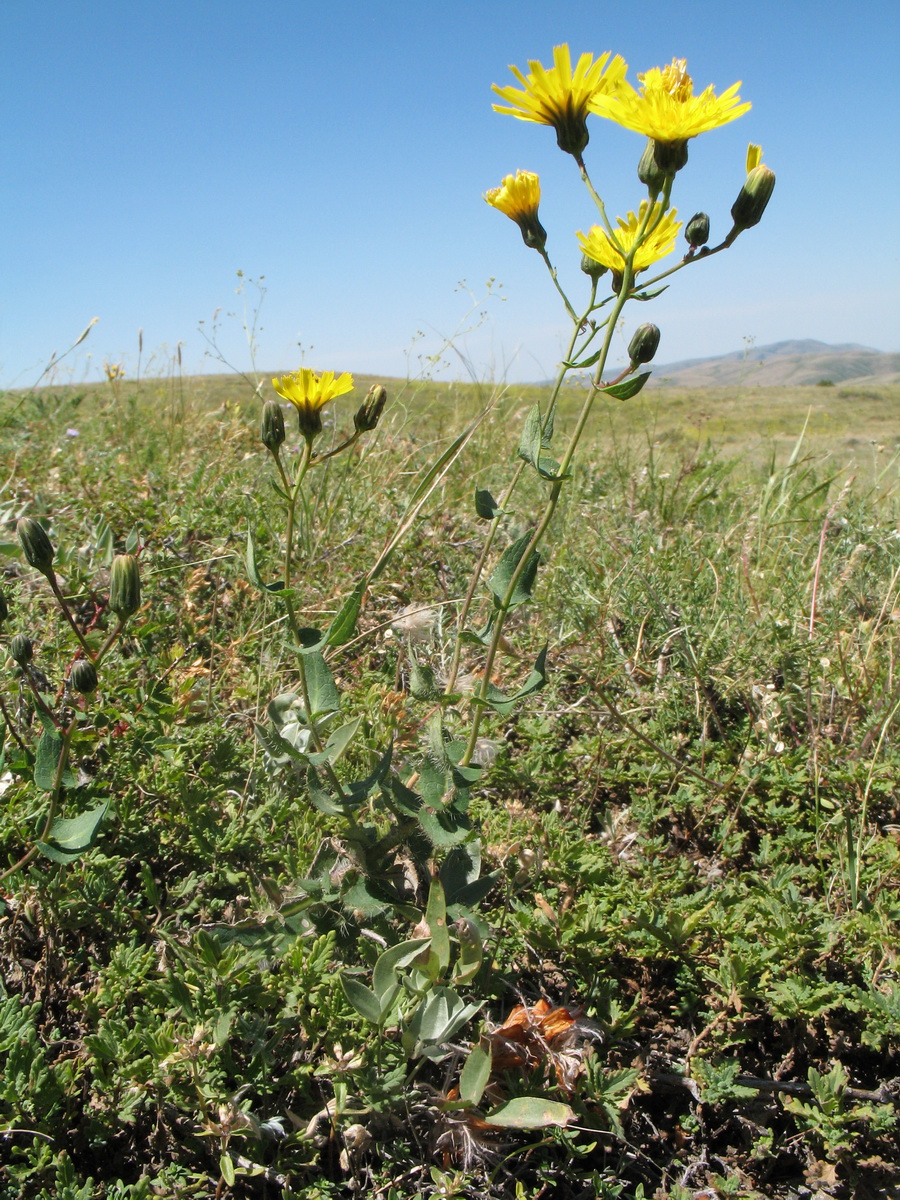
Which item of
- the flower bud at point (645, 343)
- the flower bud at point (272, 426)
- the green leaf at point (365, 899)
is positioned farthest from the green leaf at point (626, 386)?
the green leaf at point (365, 899)

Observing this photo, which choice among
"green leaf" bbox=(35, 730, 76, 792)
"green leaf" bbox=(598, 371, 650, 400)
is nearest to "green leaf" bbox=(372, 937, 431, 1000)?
"green leaf" bbox=(35, 730, 76, 792)

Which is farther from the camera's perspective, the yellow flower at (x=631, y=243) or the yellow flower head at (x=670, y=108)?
the yellow flower at (x=631, y=243)

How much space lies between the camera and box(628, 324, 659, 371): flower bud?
1145 mm

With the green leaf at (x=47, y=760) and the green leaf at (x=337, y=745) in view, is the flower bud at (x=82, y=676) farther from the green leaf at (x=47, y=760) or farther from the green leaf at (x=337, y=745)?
the green leaf at (x=337, y=745)

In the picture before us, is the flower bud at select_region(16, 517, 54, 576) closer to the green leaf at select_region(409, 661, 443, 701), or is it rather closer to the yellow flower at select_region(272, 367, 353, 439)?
the yellow flower at select_region(272, 367, 353, 439)

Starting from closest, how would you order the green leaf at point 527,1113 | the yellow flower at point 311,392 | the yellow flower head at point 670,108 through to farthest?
the yellow flower head at point 670,108
the green leaf at point 527,1113
the yellow flower at point 311,392

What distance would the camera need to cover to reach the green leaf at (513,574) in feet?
3.85

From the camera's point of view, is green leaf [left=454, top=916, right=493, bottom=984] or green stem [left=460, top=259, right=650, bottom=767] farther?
green leaf [left=454, top=916, right=493, bottom=984]

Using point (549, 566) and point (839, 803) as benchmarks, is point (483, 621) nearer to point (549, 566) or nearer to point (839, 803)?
point (549, 566)

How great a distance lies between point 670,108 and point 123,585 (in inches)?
→ 41.5

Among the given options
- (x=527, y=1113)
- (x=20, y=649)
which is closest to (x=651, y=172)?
(x=20, y=649)

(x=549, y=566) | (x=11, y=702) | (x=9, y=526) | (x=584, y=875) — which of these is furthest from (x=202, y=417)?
(x=584, y=875)

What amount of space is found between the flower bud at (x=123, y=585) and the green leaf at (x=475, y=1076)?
861 mm

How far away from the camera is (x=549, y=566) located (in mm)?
2781
